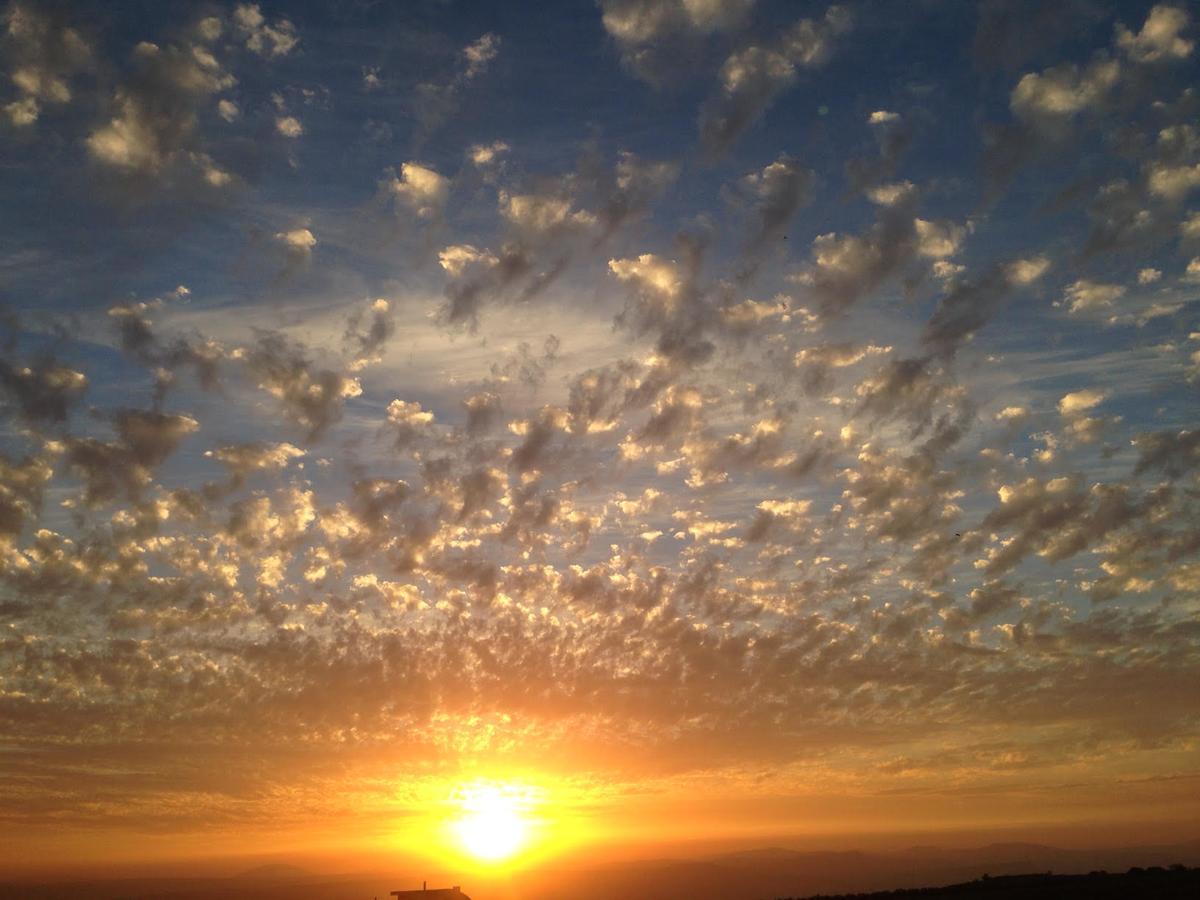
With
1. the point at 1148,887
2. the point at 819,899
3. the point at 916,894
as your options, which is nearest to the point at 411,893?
the point at 819,899

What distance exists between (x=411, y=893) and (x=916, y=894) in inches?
1400

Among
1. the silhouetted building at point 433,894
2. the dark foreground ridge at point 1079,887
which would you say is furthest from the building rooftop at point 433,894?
the dark foreground ridge at point 1079,887

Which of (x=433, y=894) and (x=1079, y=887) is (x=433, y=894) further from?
(x=1079, y=887)

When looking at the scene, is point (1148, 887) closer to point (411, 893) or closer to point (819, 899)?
point (819, 899)

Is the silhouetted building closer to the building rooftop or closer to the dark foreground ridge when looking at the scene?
the building rooftop

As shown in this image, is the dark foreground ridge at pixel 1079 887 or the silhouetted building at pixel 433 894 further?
the silhouetted building at pixel 433 894

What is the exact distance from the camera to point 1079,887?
53875 mm

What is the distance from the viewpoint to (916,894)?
2333 inches

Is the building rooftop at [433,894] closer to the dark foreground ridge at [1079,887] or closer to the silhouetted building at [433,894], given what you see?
the silhouetted building at [433,894]

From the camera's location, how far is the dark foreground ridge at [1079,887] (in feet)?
153

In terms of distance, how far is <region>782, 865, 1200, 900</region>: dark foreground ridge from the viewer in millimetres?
46500

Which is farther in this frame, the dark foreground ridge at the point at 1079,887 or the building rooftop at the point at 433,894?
the building rooftop at the point at 433,894

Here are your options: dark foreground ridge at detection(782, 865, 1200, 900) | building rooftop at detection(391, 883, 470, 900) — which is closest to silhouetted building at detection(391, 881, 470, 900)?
building rooftop at detection(391, 883, 470, 900)

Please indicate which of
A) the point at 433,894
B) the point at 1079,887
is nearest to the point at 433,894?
the point at 433,894
